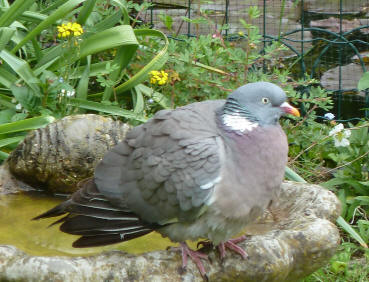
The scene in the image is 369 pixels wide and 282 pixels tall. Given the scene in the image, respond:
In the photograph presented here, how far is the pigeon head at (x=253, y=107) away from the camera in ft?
8.71

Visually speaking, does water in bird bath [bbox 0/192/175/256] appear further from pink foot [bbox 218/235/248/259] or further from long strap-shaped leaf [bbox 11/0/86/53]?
long strap-shaped leaf [bbox 11/0/86/53]

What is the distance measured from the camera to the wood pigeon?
2564 millimetres

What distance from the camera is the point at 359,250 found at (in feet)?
12.7

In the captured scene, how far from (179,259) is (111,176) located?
0.49 m

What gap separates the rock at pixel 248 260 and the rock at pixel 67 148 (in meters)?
0.97

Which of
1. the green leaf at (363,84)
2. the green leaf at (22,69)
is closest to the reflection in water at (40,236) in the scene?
the green leaf at (22,69)

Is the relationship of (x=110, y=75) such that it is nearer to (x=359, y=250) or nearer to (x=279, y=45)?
(x=279, y=45)

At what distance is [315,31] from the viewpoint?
6.96 metres

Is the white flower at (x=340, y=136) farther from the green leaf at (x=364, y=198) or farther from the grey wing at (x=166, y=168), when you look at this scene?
the grey wing at (x=166, y=168)

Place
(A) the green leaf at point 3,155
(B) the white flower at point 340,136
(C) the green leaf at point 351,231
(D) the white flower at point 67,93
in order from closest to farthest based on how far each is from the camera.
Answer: (C) the green leaf at point 351,231, (A) the green leaf at point 3,155, (D) the white flower at point 67,93, (B) the white flower at point 340,136

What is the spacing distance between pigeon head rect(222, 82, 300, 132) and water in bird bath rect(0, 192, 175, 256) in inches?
32.8

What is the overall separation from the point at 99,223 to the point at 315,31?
15.8 feet

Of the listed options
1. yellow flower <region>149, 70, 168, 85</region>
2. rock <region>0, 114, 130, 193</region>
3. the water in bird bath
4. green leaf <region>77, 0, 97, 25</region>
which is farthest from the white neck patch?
green leaf <region>77, 0, 97, 25</region>

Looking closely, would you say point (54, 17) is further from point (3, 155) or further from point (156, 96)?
point (3, 155)
